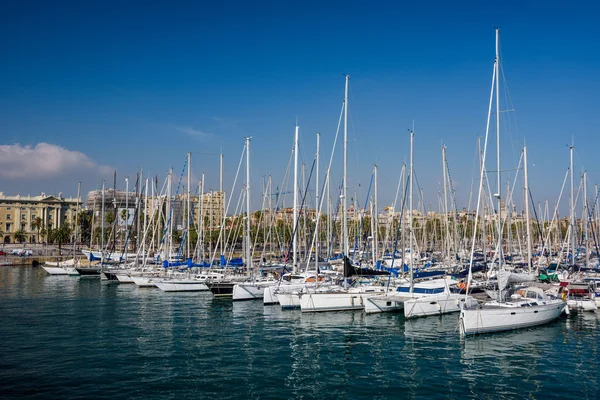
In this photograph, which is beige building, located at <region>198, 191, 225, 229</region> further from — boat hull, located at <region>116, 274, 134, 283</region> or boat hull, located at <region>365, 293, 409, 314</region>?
boat hull, located at <region>365, 293, 409, 314</region>

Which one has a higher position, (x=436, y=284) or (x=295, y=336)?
(x=436, y=284)

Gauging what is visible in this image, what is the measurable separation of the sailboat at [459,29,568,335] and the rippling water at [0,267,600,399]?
0.67 metres

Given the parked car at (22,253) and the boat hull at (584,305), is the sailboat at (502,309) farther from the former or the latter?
the parked car at (22,253)

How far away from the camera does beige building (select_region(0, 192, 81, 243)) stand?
158000 mm

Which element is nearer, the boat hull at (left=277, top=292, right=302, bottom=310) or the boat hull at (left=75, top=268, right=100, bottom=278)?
the boat hull at (left=277, top=292, right=302, bottom=310)

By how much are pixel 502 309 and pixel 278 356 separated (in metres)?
13.1

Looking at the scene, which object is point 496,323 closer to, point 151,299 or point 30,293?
point 151,299

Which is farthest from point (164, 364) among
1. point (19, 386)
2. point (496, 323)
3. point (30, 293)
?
point (30, 293)

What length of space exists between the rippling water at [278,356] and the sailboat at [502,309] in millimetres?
665

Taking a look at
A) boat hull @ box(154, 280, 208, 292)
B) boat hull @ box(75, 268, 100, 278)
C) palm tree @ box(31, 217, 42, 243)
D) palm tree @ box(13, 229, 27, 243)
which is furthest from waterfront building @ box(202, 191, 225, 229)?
palm tree @ box(13, 229, 27, 243)

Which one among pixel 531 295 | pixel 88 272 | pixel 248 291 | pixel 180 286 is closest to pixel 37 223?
pixel 88 272

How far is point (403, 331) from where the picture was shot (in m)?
30.0

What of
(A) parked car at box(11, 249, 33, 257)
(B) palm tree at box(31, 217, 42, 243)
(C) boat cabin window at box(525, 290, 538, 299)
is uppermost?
(B) palm tree at box(31, 217, 42, 243)

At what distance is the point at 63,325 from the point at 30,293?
19.6 m
